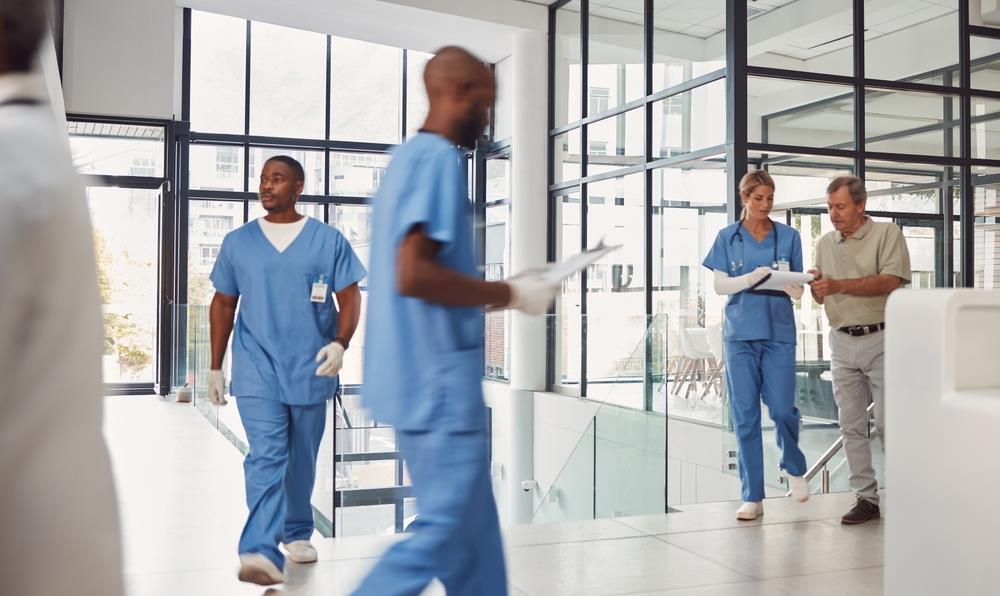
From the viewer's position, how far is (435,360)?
1707mm

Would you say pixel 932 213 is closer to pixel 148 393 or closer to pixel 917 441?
pixel 917 441

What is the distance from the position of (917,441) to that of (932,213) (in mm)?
5317

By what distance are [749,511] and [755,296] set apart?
0.94 m

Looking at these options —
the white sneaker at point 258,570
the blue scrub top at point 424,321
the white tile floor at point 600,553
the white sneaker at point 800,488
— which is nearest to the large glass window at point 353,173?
the white tile floor at point 600,553

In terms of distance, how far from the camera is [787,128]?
700 cm

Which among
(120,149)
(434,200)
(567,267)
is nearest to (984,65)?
(567,267)

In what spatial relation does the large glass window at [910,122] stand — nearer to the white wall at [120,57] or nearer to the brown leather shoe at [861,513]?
the brown leather shoe at [861,513]

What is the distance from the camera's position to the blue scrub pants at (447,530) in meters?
1.66

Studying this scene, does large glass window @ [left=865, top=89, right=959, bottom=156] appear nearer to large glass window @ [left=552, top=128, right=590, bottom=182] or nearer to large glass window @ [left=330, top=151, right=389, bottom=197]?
large glass window @ [left=552, top=128, right=590, bottom=182]

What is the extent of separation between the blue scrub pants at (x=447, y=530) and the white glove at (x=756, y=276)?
7.88 feet

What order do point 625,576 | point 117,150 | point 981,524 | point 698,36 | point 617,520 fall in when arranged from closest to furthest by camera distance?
point 981,524 < point 625,576 < point 617,520 < point 698,36 < point 117,150

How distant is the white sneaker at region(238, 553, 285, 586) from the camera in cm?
290

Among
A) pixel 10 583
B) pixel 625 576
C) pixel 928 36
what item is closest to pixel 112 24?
pixel 928 36

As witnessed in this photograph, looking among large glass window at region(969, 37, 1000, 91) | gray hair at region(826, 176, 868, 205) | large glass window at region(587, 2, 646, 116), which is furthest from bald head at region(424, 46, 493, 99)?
large glass window at region(969, 37, 1000, 91)
